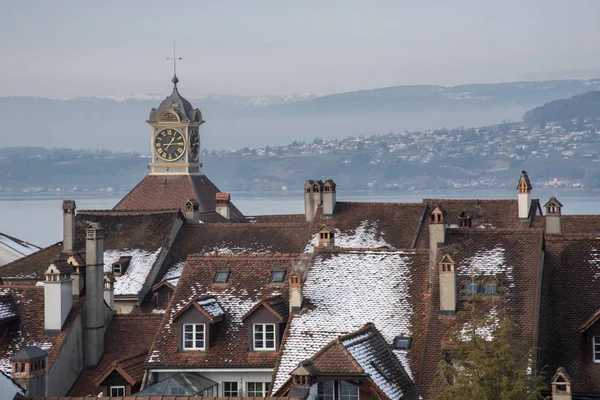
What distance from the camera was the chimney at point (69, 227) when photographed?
230 feet

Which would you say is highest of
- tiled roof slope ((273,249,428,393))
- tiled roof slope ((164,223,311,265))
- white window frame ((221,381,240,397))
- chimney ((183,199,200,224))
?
chimney ((183,199,200,224))

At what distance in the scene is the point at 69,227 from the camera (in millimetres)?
70250

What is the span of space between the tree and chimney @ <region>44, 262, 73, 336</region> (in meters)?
13.9

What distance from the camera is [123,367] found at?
150ft

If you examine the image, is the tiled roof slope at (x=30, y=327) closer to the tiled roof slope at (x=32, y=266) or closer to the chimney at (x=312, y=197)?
the tiled roof slope at (x=32, y=266)

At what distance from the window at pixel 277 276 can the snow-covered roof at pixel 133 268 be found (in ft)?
57.7

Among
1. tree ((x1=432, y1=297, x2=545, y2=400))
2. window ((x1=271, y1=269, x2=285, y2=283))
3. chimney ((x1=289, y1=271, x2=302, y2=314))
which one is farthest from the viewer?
window ((x1=271, y1=269, x2=285, y2=283))

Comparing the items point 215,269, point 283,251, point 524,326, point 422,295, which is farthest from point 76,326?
point 283,251

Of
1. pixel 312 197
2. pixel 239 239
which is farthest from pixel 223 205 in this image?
pixel 239 239

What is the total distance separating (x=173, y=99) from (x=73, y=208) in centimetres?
3301

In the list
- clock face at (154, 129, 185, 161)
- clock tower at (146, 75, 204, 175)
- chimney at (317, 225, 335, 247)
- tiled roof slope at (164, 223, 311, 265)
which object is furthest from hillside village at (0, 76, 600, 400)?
clock face at (154, 129, 185, 161)

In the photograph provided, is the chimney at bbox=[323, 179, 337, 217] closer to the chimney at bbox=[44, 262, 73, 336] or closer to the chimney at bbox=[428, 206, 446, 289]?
the chimney at bbox=[428, 206, 446, 289]

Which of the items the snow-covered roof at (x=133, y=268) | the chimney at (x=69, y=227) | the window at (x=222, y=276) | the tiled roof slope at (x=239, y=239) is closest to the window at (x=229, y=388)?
the window at (x=222, y=276)

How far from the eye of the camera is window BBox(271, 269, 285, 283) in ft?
158
